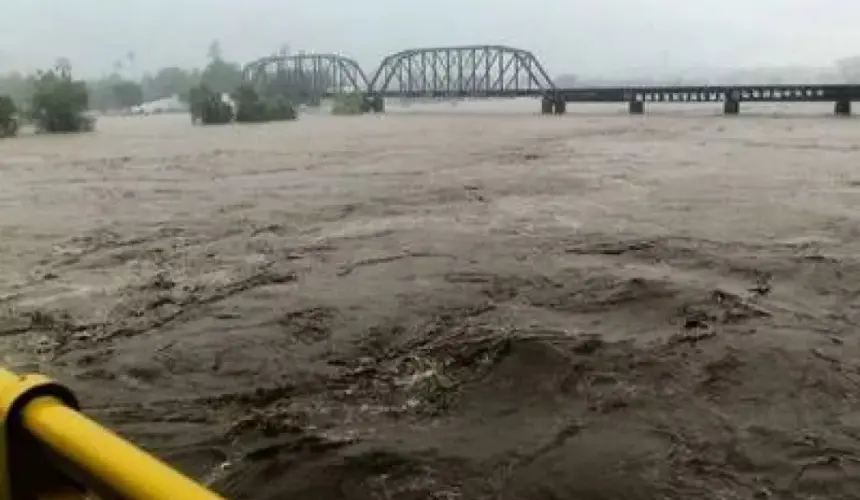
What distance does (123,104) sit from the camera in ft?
559

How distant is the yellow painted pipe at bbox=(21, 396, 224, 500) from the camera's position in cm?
184

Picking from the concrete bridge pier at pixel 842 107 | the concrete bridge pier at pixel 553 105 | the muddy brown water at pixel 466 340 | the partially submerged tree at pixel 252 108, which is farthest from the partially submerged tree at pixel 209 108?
the muddy brown water at pixel 466 340

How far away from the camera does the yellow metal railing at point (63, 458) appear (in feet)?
6.19

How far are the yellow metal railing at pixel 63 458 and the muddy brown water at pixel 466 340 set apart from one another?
101 inches

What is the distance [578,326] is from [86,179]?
2451 cm

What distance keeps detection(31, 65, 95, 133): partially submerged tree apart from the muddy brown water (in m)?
65.1

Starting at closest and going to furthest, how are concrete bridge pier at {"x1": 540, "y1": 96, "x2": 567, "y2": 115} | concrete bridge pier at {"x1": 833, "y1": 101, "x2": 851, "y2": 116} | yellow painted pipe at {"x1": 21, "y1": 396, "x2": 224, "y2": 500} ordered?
yellow painted pipe at {"x1": 21, "y1": 396, "x2": 224, "y2": 500} < concrete bridge pier at {"x1": 833, "y1": 101, "x2": 851, "y2": 116} < concrete bridge pier at {"x1": 540, "y1": 96, "x2": 567, "y2": 115}

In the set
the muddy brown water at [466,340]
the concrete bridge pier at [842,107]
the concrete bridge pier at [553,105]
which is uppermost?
the concrete bridge pier at [553,105]

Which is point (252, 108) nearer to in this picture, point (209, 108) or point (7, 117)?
point (209, 108)

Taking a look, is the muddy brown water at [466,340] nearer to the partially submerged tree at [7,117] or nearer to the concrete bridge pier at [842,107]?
the partially submerged tree at [7,117]

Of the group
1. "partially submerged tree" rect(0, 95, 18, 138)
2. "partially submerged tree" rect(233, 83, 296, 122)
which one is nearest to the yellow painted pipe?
"partially submerged tree" rect(0, 95, 18, 138)

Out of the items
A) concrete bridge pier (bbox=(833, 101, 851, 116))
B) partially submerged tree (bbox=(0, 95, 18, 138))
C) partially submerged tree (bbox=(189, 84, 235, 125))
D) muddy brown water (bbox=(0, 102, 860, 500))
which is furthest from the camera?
partially submerged tree (bbox=(189, 84, 235, 125))

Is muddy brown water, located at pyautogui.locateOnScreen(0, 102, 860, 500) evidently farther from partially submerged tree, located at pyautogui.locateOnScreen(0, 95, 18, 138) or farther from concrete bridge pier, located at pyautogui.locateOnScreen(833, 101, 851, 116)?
concrete bridge pier, located at pyautogui.locateOnScreen(833, 101, 851, 116)

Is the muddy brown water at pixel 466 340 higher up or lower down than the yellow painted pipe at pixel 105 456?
lower down
